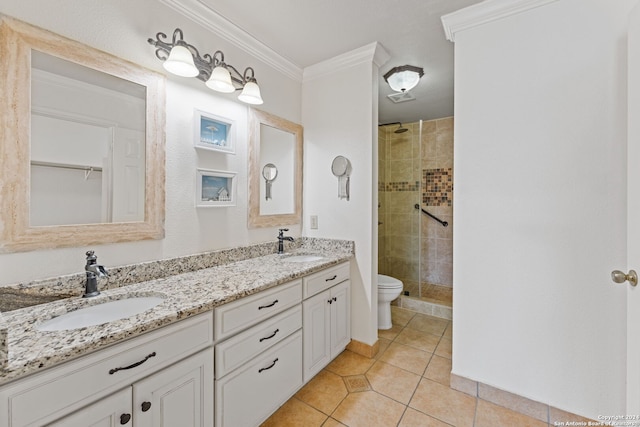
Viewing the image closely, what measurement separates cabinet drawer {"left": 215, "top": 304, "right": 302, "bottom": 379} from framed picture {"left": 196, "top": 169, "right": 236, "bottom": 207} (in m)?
0.85

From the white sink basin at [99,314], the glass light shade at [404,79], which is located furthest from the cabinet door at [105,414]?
the glass light shade at [404,79]

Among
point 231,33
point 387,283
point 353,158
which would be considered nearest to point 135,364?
point 353,158

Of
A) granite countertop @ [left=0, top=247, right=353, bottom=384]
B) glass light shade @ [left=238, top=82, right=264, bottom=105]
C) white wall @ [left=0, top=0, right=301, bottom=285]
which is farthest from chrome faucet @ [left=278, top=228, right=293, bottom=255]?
glass light shade @ [left=238, top=82, right=264, bottom=105]

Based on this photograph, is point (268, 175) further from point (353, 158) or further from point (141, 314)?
point (141, 314)

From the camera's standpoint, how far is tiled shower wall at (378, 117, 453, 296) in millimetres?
3686

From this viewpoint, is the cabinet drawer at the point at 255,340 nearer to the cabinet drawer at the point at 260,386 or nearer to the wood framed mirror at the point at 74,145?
the cabinet drawer at the point at 260,386

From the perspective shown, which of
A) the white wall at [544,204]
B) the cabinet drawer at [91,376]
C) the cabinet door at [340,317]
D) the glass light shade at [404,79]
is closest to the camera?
the cabinet drawer at [91,376]

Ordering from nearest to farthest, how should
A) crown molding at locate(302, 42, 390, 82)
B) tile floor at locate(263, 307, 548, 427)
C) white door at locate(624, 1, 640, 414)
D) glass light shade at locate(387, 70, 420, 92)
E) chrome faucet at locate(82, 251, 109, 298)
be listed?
1. white door at locate(624, 1, 640, 414)
2. chrome faucet at locate(82, 251, 109, 298)
3. tile floor at locate(263, 307, 548, 427)
4. crown molding at locate(302, 42, 390, 82)
5. glass light shade at locate(387, 70, 420, 92)

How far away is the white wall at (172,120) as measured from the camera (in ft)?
3.84

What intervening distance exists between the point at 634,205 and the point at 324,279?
159cm

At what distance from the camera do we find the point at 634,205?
113 cm

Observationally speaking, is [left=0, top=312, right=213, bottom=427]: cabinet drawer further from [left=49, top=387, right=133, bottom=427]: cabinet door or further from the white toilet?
the white toilet

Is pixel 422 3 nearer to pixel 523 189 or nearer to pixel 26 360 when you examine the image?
pixel 523 189

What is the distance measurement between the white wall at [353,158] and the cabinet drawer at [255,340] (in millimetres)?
738
